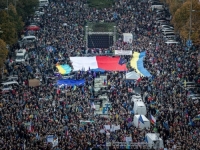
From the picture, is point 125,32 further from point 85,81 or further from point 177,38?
point 85,81

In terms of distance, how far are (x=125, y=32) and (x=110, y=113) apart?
26.3m

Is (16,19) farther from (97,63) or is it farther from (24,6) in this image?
(97,63)

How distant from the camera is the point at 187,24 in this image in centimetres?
6538

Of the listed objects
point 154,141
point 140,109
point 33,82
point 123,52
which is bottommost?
point 154,141

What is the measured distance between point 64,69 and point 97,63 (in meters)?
3.49

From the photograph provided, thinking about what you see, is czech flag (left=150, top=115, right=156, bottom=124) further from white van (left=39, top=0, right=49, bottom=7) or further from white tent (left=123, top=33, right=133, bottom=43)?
white van (left=39, top=0, right=49, bottom=7)

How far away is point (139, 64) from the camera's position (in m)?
61.2

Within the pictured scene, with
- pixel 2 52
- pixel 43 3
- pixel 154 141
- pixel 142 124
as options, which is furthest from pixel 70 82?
pixel 43 3

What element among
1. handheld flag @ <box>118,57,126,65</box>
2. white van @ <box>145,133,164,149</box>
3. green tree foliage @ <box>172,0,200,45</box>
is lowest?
white van @ <box>145,133,164,149</box>

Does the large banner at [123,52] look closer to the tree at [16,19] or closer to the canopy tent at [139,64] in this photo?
the canopy tent at [139,64]

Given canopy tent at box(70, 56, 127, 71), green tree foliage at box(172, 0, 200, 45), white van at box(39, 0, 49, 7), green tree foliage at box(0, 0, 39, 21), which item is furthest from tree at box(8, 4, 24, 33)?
green tree foliage at box(172, 0, 200, 45)

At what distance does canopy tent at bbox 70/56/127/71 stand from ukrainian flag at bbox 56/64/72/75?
1.82ft

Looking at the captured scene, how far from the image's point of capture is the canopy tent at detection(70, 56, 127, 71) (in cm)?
6019

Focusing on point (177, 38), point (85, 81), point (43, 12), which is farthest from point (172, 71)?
point (43, 12)
